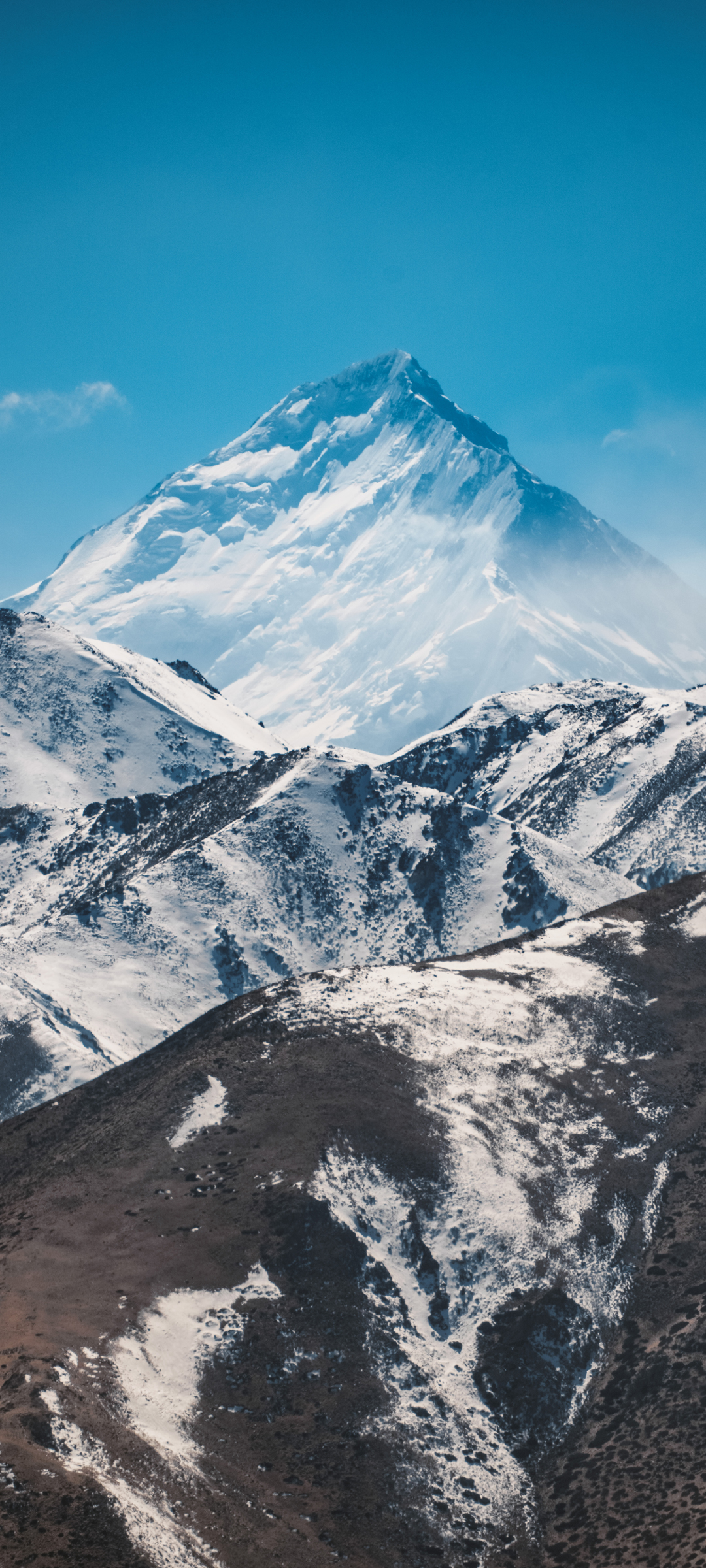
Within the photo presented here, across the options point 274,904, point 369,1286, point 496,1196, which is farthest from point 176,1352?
point 274,904

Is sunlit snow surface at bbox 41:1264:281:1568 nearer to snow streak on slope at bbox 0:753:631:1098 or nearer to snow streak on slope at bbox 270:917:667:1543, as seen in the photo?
snow streak on slope at bbox 270:917:667:1543

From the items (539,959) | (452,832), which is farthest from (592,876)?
(539,959)

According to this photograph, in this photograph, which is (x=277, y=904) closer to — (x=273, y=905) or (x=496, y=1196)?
(x=273, y=905)

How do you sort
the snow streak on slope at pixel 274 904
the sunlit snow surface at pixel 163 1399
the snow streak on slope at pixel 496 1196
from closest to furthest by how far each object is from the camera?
the sunlit snow surface at pixel 163 1399, the snow streak on slope at pixel 496 1196, the snow streak on slope at pixel 274 904

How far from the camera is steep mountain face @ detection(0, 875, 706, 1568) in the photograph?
165 ft

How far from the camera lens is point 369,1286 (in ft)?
207

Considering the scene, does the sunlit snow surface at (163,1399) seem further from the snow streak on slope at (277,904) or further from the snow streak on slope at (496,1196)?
the snow streak on slope at (277,904)

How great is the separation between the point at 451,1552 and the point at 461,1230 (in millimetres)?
17153

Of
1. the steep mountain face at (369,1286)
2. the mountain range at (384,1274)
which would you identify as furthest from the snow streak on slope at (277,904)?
the steep mountain face at (369,1286)

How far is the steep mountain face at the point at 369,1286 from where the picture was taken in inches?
1983

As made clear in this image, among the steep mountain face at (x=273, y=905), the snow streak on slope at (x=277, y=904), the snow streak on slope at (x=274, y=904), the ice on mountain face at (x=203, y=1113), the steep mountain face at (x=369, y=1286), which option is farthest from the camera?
the snow streak on slope at (x=277, y=904)

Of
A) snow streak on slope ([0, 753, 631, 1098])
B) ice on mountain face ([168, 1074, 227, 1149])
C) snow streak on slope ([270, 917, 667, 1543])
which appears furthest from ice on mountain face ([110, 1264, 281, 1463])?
snow streak on slope ([0, 753, 631, 1098])

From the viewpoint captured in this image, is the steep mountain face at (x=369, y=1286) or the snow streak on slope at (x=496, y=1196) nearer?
the steep mountain face at (x=369, y=1286)

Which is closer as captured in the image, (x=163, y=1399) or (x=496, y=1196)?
(x=163, y=1399)
